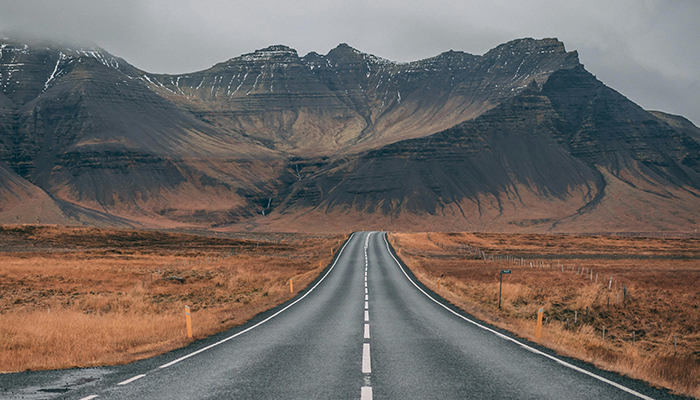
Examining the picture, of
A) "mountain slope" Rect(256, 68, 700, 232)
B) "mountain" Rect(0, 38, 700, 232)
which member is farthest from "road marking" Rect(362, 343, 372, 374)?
"mountain" Rect(0, 38, 700, 232)

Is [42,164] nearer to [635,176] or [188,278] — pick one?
[188,278]

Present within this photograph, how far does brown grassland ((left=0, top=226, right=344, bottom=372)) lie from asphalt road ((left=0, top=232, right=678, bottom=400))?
56.9 inches

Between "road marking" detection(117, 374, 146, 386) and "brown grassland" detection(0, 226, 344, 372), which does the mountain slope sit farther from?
"road marking" detection(117, 374, 146, 386)

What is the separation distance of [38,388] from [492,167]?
16808cm

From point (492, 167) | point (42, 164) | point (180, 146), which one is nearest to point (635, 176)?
point (492, 167)

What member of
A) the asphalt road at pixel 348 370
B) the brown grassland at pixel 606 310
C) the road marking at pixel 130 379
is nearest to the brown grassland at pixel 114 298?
the asphalt road at pixel 348 370

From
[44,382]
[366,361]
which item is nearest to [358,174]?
[366,361]

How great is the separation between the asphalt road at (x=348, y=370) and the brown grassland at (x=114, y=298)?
56.9 inches

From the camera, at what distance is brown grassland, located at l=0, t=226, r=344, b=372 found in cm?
1273

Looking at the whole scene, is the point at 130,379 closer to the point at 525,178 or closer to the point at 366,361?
the point at 366,361

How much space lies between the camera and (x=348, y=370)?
9.96m

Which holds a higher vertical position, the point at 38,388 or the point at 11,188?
the point at 11,188

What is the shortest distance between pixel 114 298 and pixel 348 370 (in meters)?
21.3

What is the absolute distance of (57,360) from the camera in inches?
437
